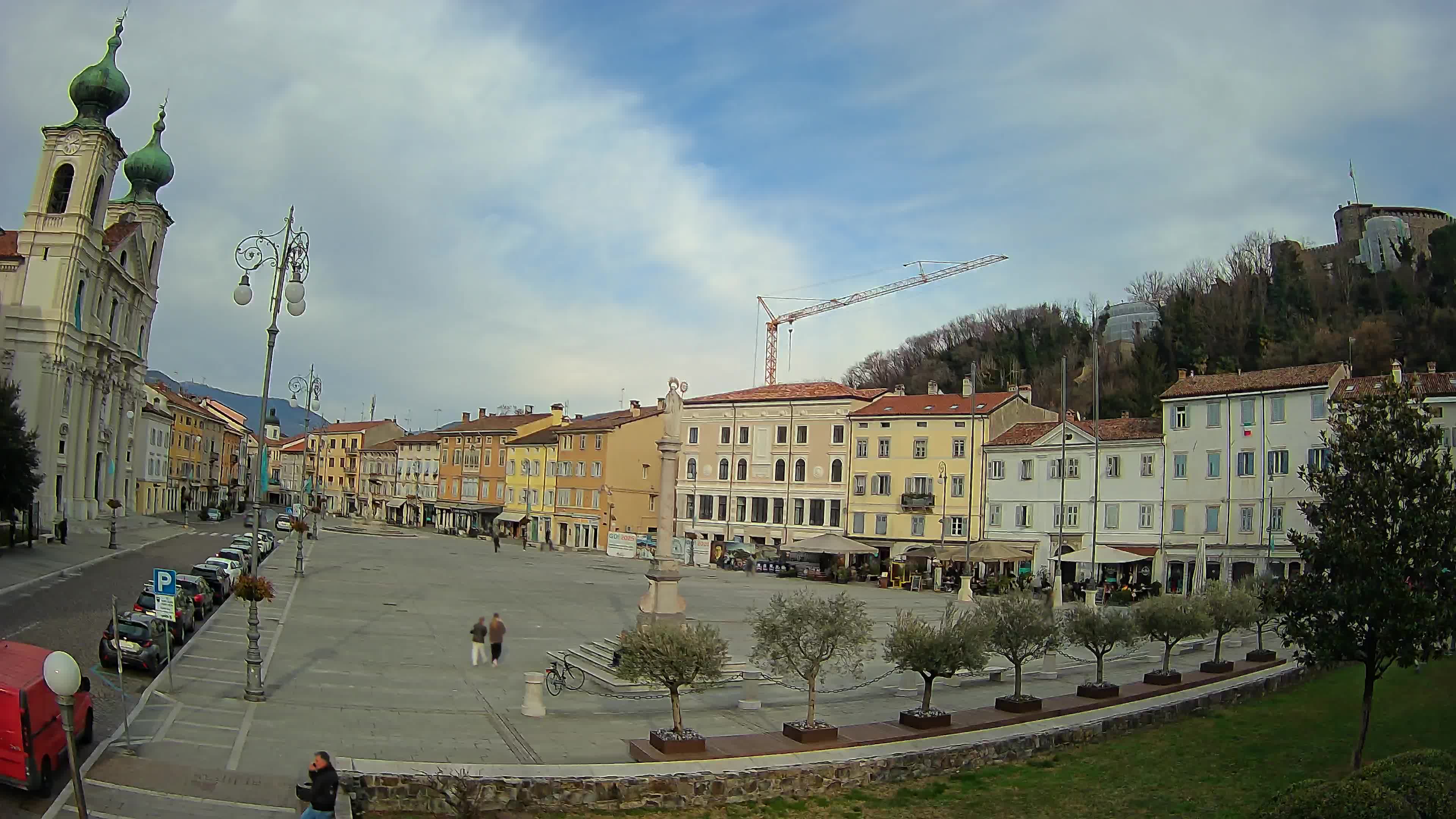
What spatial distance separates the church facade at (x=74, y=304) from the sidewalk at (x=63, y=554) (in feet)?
15.4

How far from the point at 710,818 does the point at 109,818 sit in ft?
24.0

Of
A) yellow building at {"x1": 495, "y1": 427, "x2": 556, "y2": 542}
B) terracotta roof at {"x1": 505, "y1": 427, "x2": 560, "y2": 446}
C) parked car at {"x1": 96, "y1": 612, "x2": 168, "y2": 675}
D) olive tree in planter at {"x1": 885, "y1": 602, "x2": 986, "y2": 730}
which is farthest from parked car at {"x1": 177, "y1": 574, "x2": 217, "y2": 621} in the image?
terracotta roof at {"x1": 505, "y1": 427, "x2": 560, "y2": 446}

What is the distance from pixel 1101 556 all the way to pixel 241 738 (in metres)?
40.5

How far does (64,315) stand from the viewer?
61.4m

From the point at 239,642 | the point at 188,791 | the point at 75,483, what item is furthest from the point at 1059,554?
the point at 75,483

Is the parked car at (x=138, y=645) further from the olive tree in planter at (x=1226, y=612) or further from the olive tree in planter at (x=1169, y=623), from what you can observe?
the olive tree in planter at (x=1226, y=612)

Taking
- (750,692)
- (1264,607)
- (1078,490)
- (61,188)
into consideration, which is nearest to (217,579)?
(750,692)

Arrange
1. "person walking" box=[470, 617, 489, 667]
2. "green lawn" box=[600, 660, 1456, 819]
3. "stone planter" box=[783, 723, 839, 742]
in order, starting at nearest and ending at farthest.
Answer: "green lawn" box=[600, 660, 1456, 819] < "stone planter" box=[783, 723, 839, 742] < "person walking" box=[470, 617, 489, 667]

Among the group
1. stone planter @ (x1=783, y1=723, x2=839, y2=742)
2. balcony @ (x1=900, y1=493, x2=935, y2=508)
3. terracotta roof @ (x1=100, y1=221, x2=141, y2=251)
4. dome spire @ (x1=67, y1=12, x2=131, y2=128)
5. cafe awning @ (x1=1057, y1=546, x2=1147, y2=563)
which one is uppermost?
dome spire @ (x1=67, y1=12, x2=131, y2=128)

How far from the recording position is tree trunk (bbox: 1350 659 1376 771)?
14.5m

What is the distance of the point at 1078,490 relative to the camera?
5503 centimetres

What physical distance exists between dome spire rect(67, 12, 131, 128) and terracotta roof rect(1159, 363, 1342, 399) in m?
69.3

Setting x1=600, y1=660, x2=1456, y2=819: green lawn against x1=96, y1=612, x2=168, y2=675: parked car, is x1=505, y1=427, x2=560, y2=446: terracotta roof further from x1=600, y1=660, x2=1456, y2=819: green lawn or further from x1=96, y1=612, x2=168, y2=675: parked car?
x1=600, y1=660, x2=1456, y2=819: green lawn

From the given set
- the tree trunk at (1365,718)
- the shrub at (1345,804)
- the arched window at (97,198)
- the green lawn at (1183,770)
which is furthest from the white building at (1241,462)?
the arched window at (97,198)
